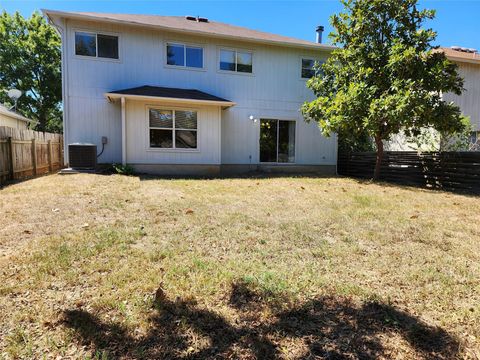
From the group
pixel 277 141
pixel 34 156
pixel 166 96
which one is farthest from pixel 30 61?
pixel 277 141

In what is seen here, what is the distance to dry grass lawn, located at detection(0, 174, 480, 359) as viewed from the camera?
2.07 metres

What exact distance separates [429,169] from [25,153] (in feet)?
42.1

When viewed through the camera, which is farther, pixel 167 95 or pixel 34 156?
pixel 167 95

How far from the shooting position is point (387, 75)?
9.73 metres

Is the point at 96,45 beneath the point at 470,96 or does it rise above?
above

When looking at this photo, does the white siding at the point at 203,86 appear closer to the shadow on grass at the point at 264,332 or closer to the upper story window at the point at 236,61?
the upper story window at the point at 236,61

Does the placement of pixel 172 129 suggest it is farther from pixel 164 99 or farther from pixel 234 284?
pixel 234 284

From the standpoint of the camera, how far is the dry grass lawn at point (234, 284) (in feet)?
6.80

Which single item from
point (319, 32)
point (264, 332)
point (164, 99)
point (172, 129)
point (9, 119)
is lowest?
point (264, 332)

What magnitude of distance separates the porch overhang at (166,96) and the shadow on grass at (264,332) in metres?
9.29

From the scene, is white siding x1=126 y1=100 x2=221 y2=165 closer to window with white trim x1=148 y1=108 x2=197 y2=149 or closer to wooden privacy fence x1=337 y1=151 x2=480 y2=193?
window with white trim x1=148 y1=108 x2=197 y2=149

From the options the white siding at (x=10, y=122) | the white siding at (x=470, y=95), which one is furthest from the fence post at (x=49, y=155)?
the white siding at (x=470, y=95)

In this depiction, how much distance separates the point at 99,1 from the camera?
13.8m

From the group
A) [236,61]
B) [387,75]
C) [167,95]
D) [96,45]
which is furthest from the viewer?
[236,61]
